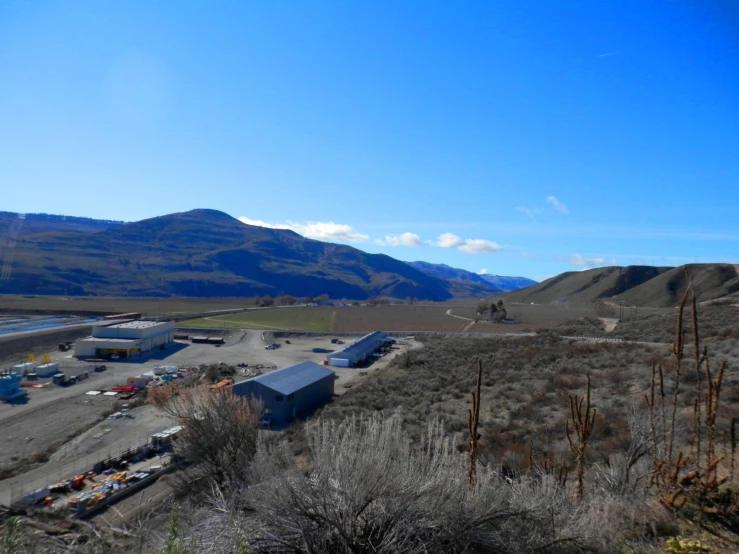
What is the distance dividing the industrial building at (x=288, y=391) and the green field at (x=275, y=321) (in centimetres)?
4432

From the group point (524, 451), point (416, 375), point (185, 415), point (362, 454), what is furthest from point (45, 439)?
point (362, 454)

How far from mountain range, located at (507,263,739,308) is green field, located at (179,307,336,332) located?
51.7 metres

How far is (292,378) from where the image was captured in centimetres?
2541

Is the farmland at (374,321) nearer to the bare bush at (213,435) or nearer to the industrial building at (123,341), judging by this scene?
the industrial building at (123,341)

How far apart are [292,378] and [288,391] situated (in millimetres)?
2199

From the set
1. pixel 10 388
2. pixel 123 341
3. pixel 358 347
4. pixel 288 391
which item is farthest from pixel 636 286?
pixel 10 388

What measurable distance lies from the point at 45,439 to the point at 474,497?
23.7 metres

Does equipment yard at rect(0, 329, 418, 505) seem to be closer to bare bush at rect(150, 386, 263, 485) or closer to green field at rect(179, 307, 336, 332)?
bare bush at rect(150, 386, 263, 485)

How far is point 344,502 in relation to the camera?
4750 millimetres

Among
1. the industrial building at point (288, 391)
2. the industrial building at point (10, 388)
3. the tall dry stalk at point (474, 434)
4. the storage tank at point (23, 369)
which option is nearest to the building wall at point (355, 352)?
the industrial building at point (288, 391)

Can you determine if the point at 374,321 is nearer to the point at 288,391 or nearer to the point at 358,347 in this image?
the point at 358,347

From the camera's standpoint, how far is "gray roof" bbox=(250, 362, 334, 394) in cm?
2336

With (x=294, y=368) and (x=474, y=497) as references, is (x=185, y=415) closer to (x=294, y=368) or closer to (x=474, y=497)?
(x=474, y=497)

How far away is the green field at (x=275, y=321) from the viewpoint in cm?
7319
